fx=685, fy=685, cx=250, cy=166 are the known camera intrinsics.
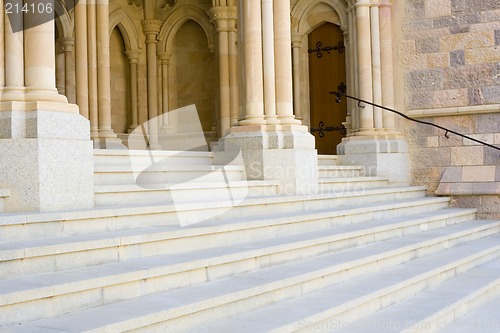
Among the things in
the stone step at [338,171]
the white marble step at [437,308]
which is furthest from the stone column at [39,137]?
the stone step at [338,171]

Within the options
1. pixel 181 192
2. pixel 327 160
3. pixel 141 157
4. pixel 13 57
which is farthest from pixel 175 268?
pixel 327 160

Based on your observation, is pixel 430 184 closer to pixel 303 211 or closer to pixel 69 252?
pixel 303 211

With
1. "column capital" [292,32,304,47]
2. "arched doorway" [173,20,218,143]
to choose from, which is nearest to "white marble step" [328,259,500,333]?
"column capital" [292,32,304,47]

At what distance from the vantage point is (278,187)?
7.37m

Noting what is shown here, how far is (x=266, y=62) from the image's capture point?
25.6 feet

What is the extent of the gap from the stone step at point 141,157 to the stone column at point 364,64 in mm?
3374

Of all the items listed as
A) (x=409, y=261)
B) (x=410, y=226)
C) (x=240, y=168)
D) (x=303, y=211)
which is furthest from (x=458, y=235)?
(x=240, y=168)

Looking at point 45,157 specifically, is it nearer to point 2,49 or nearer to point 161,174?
point 2,49

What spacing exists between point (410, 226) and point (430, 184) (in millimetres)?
2961

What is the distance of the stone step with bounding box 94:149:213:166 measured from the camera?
646cm

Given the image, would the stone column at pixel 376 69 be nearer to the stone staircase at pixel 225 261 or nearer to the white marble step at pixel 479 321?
the stone staircase at pixel 225 261

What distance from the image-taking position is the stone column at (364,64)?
1010 centimetres

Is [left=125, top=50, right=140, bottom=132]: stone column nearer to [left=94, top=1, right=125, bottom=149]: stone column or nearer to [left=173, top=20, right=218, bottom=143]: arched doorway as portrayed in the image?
[left=173, top=20, right=218, bottom=143]: arched doorway

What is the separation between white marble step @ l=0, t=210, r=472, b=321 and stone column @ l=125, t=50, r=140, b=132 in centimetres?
677
